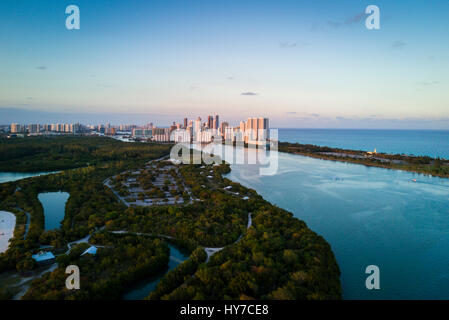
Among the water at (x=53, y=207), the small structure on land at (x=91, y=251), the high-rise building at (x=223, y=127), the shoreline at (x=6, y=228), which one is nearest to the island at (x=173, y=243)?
the small structure on land at (x=91, y=251)

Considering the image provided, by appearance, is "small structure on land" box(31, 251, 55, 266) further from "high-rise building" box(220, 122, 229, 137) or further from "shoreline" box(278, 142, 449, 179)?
"high-rise building" box(220, 122, 229, 137)

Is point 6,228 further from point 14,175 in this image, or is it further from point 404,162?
point 404,162

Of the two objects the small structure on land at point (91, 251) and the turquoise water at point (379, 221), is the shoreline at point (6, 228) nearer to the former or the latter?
the small structure on land at point (91, 251)

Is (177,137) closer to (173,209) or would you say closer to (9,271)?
(173,209)

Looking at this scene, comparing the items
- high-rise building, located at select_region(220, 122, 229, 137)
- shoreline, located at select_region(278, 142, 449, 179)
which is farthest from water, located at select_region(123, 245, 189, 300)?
high-rise building, located at select_region(220, 122, 229, 137)

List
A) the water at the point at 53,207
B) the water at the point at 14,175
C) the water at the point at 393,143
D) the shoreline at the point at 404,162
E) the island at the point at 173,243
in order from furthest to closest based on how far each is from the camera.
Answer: the water at the point at 393,143 → the shoreline at the point at 404,162 → the water at the point at 14,175 → the water at the point at 53,207 → the island at the point at 173,243

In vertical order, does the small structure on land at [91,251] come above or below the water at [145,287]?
above
